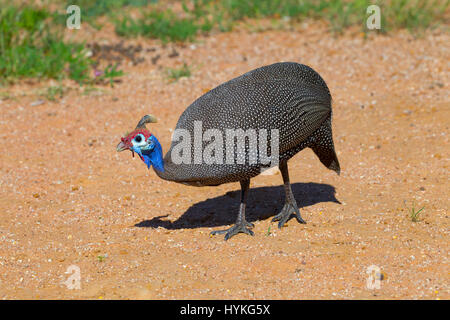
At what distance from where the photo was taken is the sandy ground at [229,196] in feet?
11.9

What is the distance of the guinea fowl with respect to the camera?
3.80 meters

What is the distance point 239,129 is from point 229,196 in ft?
4.30

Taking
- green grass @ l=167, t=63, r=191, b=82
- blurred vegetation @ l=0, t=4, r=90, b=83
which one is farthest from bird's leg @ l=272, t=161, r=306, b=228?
blurred vegetation @ l=0, t=4, r=90, b=83

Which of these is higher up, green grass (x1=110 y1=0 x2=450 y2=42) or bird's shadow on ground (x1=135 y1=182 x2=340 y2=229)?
green grass (x1=110 y1=0 x2=450 y2=42)

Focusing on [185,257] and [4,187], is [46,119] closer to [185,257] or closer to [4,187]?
[4,187]

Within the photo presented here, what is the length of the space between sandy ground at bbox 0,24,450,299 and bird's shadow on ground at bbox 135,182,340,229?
2 centimetres

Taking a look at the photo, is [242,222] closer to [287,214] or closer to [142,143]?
[287,214]

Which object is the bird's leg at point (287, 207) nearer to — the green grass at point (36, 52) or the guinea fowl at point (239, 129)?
the guinea fowl at point (239, 129)

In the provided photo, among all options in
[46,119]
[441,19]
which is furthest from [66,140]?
[441,19]

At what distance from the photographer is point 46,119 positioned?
6.29 m

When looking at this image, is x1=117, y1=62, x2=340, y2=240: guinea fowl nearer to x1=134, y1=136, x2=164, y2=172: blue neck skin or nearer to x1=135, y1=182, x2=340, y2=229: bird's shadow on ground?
x1=134, y1=136, x2=164, y2=172: blue neck skin

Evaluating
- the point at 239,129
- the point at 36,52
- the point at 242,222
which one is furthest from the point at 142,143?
the point at 36,52

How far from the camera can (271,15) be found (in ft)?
28.2

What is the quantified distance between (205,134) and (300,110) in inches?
25.7
